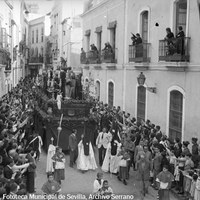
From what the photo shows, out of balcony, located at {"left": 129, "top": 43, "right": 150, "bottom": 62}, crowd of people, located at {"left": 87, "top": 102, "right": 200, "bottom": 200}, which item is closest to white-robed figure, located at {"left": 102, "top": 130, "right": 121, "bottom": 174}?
crowd of people, located at {"left": 87, "top": 102, "right": 200, "bottom": 200}

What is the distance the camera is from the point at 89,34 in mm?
24609

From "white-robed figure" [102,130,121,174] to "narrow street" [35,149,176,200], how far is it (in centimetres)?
21

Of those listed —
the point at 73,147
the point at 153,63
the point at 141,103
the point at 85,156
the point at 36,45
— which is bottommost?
the point at 85,156

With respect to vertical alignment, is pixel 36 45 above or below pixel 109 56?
above

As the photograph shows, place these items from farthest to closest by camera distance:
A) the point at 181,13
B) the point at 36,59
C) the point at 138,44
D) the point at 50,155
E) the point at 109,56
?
the point at 36,59
the point at 109,56
the point at 138,44
the point at 181,13
the point at 50,155

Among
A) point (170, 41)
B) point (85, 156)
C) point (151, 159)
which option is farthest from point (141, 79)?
point (151, 159)

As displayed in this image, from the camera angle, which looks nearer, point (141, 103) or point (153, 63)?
point (153, 63)

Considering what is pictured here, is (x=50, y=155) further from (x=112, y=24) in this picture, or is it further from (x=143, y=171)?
(x=112, y=24)

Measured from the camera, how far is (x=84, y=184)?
35.3 feet

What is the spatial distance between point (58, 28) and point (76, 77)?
22.8 m

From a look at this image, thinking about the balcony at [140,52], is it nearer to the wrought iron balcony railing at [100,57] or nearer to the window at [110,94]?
the wrought iron balcony railing at [100,57]

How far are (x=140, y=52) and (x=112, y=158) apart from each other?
5729 millimetres

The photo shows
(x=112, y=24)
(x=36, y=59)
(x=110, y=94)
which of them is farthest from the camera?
(x=36, y=59)

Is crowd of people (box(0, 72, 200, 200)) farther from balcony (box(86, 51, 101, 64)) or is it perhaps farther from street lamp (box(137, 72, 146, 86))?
balcony (box(86, 51, 101, 64))
